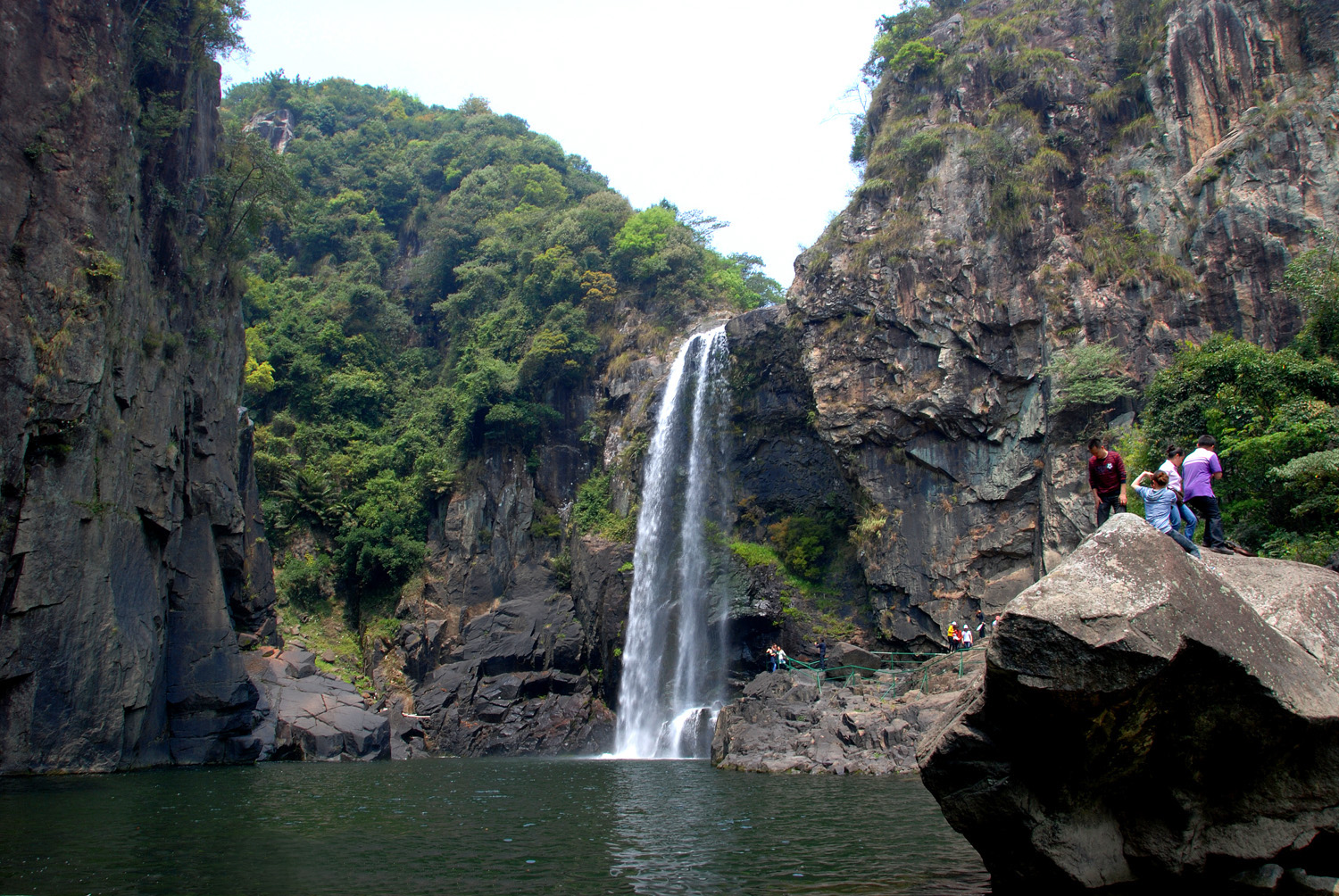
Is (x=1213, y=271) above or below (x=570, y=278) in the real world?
below

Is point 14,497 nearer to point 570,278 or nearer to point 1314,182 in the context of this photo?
point 570,278

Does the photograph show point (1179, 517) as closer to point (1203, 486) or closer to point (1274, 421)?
point (1203, 486)

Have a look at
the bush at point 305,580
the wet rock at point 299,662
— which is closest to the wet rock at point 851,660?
the wet rock at point 299,662

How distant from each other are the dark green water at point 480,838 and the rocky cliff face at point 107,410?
7.37 feet

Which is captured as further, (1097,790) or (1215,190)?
(1215,190)

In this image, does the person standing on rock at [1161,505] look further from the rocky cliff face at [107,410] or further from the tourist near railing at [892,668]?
the rocky cliff face at [107,410]

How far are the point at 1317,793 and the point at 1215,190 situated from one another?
20.4m

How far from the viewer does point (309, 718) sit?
2302cm

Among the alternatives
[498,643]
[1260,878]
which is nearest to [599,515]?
[498,643]

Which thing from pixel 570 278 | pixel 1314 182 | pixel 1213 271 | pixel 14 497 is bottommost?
pixel 14 497

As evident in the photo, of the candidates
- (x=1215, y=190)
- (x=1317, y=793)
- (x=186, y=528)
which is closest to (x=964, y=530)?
(x=1215, y=190)

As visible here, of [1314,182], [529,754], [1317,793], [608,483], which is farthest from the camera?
[608,483]

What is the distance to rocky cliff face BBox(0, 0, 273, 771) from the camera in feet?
49.0

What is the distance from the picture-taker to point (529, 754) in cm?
2495
